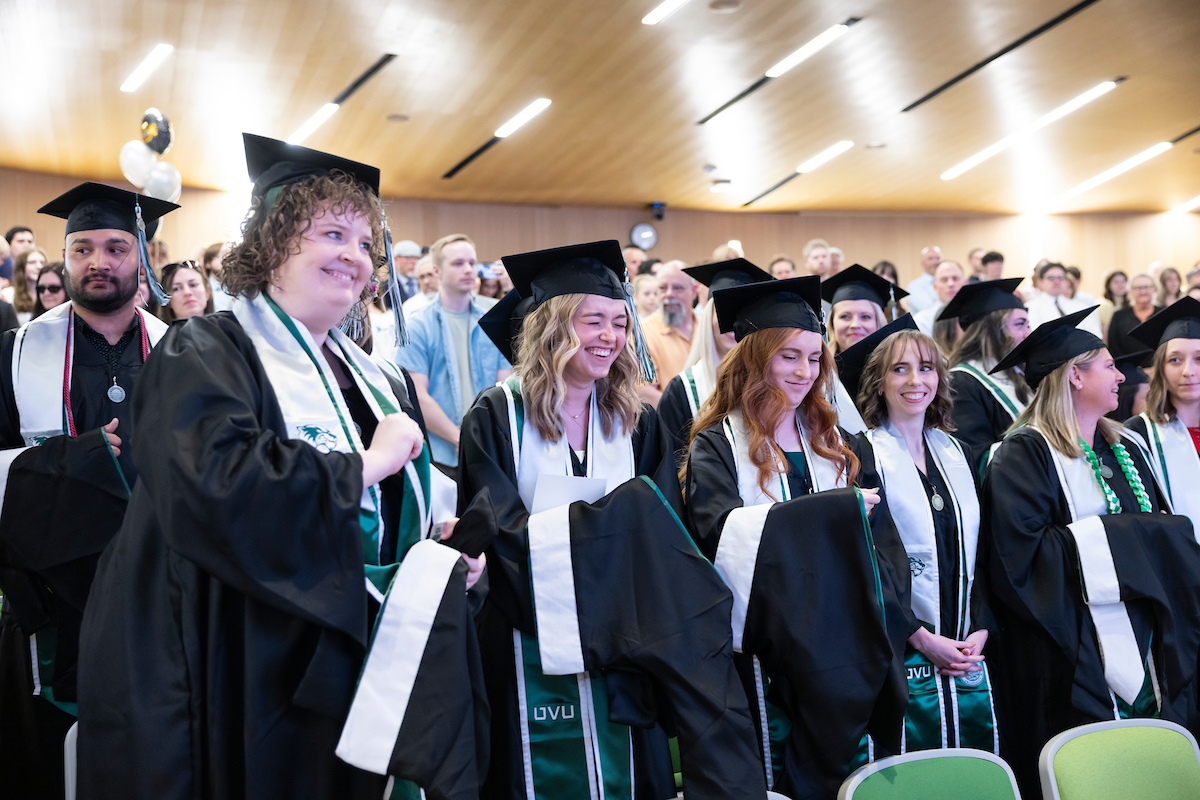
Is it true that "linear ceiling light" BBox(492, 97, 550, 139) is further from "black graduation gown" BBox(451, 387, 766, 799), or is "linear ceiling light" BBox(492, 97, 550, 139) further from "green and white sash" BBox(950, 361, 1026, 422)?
"black graduation gown" BBox(451, 387, 766, 799)

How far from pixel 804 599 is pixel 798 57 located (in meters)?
7.87

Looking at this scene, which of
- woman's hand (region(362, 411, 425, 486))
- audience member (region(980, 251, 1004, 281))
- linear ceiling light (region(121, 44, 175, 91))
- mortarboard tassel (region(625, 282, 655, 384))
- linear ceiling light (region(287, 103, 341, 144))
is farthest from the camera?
audience member (region(980, 251, 1004, 281))

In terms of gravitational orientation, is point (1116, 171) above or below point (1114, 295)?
above

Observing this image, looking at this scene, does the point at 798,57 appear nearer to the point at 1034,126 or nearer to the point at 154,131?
the point at 1034,126

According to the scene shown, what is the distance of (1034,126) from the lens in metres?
12.5

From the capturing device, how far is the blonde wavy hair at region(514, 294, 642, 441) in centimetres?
280

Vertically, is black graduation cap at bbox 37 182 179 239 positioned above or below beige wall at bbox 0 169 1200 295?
below

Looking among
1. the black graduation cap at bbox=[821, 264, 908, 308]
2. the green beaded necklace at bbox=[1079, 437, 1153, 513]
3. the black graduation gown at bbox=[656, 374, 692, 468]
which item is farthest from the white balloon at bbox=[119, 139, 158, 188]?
the green beaded necklace at bbox=[1079, 437, 1153, 513]

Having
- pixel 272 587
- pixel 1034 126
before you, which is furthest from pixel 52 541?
pixel 1034 126

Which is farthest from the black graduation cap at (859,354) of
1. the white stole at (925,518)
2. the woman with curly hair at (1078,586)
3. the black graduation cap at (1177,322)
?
the black graduation cap at (1177,322)

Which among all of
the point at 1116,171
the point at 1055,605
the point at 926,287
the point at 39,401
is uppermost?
the point at 1116,171

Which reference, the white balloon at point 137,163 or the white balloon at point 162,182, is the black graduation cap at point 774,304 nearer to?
the white balloon at point 162,182

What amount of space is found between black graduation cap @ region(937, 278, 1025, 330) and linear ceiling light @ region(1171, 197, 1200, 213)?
15.5 meters

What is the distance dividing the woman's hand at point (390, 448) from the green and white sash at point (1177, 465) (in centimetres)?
302
